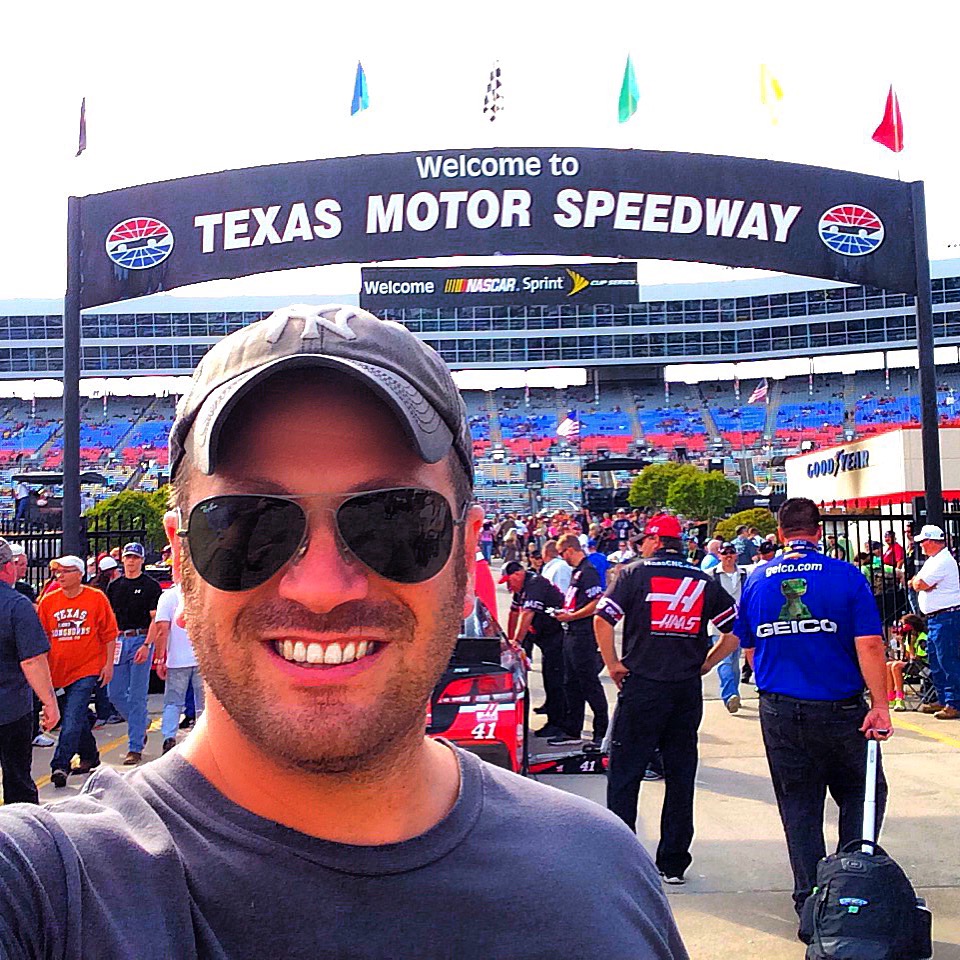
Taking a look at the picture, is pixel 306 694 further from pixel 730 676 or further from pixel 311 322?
pixel 730 676

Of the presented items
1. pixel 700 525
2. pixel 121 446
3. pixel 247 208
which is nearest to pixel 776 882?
pixel 247 208

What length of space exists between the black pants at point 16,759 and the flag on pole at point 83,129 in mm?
4762

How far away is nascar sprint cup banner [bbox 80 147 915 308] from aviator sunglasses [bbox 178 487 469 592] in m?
7.04

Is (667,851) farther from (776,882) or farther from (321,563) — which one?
(321,563)

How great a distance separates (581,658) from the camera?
857 cm

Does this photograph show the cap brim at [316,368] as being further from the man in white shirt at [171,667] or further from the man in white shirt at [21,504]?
the man in white shirt at [21,504]

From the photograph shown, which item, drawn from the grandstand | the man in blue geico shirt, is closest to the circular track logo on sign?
the man in blue geico shirt

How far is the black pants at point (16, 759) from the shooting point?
5.86m

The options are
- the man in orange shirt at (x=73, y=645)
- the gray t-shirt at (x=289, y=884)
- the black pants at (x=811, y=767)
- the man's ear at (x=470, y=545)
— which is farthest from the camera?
the man in orange shirt at (x=73, y=645)

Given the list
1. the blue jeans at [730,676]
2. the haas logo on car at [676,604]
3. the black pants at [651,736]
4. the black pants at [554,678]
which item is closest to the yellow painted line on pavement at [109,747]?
the black pants at [554,678]

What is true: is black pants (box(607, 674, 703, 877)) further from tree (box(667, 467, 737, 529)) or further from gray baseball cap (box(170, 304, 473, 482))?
tree (box(667, 467, 737, 529))

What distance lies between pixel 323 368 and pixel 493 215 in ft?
23.4

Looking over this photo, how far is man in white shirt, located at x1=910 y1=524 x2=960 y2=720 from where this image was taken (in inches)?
355

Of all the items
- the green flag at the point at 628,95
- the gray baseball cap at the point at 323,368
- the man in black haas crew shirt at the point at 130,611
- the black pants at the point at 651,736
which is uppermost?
the green flag at the point at 628,95
